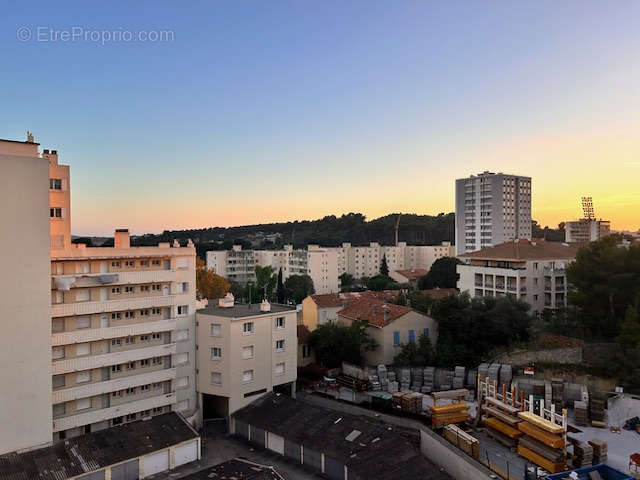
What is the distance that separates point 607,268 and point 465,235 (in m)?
79.3

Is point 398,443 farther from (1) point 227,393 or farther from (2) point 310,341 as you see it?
(2) point 310,341

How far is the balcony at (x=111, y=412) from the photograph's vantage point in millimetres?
24797

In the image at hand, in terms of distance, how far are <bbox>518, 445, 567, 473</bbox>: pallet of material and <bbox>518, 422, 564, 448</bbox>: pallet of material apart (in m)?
0.66

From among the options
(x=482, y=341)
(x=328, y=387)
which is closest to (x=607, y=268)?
(x=482, y=341)

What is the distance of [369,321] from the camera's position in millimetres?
36594

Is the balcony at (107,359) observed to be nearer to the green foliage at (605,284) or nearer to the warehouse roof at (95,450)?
the warehouse roof at (95,450)

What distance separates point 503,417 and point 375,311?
14.9 m

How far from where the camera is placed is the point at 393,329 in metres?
35.0

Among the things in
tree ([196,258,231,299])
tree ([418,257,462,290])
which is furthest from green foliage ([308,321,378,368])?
tree ([418,257,462,290])

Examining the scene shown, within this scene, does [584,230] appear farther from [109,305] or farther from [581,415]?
[109,305]

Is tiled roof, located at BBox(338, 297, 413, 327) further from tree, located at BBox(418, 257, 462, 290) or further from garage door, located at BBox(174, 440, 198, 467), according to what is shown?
tree, located at BBox(418, 257, 462, 290)

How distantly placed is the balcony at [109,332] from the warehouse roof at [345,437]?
22.5 ft

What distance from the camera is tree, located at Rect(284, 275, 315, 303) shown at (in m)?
74.1

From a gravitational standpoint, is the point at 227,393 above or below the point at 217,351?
below
